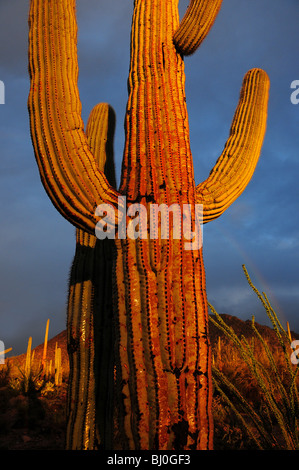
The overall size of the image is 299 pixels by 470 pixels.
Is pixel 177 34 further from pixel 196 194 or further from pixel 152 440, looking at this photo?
pixel 152 440

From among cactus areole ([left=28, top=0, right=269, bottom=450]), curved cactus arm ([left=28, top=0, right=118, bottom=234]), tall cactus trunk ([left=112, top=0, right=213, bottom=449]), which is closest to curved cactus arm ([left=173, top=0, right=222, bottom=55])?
cactus areole ([left=28, top=0, right=269, bottom=450])

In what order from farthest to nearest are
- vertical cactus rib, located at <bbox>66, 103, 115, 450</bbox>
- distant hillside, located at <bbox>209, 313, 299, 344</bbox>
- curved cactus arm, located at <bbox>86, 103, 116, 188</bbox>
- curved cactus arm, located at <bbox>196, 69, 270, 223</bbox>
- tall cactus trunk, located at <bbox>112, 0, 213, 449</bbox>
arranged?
distant hillside, located at <bbox>209, 313, 299, 344</bbox>
curved cactus arm, located at <bbox>86, 103, 116, 188</bbox>
vertical cactus rib, located at <bbox>66, 103, 115, 450</bbox>
curved cactus arm, located at <bbox>196, 69, 270, 223</bbox>
tall cactus trunk, located at <bbox>112, 0, 213, 449</bbox>

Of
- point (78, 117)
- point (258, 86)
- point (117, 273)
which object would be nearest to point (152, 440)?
point (117, 273)

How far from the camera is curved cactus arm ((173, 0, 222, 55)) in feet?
12.9

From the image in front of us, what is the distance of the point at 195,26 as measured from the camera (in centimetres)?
395

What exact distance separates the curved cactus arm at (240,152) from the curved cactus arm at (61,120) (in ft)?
3.47

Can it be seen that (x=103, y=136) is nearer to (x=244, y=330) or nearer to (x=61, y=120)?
(x=61, y=120)

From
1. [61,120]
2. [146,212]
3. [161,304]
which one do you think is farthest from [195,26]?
[161,304]

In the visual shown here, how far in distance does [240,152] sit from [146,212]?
6.26 ft

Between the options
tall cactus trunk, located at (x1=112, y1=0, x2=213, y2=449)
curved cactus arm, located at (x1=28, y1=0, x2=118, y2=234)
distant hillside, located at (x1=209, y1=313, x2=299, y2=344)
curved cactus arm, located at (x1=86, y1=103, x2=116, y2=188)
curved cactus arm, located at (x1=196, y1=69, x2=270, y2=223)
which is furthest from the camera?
distant hillside, located at (x1=209, y1=313, x2=299, y2=344)

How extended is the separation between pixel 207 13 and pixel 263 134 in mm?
1640

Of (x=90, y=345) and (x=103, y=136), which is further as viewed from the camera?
(x=103, y=136)

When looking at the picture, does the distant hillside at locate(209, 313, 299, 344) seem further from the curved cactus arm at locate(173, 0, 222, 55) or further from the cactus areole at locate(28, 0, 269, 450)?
the curved cactus arm at locate(173, 0, 222, 55)

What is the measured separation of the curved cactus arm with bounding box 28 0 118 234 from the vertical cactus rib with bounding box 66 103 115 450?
4.02 feet
